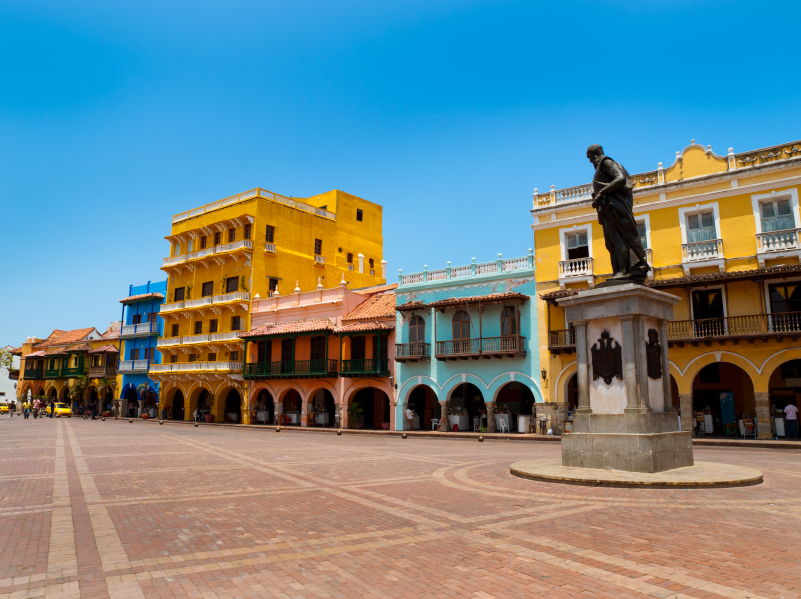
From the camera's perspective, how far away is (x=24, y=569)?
5375 mm

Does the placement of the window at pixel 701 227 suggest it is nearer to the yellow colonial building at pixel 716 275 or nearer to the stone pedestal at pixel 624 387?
the yellow colonial building at pixel 716 275

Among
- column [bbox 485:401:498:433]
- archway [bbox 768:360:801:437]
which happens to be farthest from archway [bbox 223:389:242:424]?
archway [bbox 768:360:801:437]

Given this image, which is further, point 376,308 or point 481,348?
point 376,308

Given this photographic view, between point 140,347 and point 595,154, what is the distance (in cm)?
4889

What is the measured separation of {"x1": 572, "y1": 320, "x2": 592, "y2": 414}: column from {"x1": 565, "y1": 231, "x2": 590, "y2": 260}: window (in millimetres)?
16479

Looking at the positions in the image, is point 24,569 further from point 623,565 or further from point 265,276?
point 265,276

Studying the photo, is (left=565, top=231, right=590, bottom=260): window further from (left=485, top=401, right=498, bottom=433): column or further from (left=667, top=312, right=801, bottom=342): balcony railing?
(left=485, top=401, right=498, bottom=433): column

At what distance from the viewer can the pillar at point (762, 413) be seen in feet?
74.2

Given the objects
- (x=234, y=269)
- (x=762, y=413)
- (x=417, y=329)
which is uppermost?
(x=234, y=269)

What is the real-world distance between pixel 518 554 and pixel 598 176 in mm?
8989

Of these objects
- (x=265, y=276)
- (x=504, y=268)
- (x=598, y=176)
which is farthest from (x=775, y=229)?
(x=265, y=276)

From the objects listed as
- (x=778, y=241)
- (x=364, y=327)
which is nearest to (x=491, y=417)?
(x=364, y=327)

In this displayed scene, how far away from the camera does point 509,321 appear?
29.0 m

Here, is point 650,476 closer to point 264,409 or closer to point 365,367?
point 365,367
